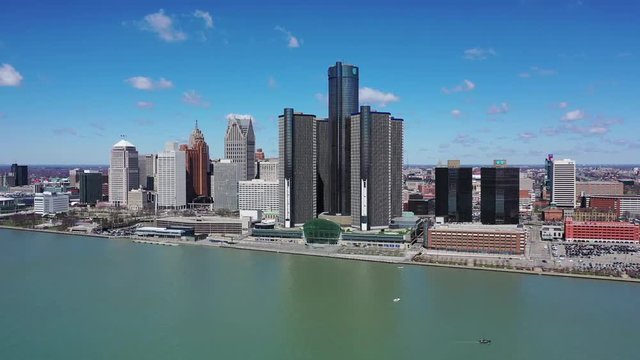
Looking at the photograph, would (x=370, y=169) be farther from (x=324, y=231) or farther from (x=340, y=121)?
(x=324, y=231)

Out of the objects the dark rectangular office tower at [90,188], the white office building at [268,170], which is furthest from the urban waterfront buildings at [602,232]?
the dark rectangular office tower at [90,188]

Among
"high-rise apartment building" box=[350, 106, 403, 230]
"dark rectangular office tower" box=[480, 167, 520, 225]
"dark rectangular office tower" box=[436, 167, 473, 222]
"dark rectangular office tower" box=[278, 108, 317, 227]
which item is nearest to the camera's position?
"high-rise apartment building" box=[350, 106, 403, 230]

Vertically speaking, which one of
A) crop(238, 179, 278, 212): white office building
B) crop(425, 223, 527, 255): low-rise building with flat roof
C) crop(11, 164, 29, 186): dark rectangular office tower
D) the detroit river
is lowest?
the detroit river

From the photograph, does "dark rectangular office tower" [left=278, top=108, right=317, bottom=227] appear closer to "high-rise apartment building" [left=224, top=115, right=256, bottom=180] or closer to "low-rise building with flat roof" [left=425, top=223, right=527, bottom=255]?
"low-rise building with flat roof" [left=425, top=223, right=527, bottom=255]

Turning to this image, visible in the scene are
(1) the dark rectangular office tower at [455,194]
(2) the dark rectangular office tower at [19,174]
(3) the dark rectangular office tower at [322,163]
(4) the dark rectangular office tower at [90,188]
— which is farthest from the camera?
(2) the dark rectangular office tower at [19,174]

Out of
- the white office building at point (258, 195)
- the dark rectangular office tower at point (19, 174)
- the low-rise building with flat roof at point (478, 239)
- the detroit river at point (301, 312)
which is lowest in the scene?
the detroit river at point (301, 312)

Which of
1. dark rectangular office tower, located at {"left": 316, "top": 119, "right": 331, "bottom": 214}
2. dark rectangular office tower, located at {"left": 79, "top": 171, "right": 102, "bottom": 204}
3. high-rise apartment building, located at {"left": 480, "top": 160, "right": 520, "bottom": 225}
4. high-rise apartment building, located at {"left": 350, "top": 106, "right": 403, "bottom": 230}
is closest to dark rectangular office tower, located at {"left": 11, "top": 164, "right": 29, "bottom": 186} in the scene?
dark rectangular office tower, located at {"left": 79, "top": 171, "right": 102, "bottom": 204}

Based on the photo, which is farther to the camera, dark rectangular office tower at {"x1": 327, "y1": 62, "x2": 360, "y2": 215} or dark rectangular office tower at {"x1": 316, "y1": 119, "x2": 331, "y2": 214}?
dark rectangular office tower at {"x1": 316, "y1": 119, "x2": 331, "y2": 214}

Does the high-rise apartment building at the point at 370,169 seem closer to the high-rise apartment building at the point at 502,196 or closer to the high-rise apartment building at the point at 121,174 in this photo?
the high-rise apartment building at the point at 502,196
